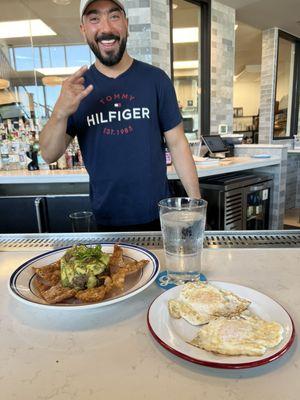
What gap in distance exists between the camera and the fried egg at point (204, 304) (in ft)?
1.47

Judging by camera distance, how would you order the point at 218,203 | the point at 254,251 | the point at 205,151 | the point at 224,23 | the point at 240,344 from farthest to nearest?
the point at 224,23
the point at 205,151
the point at 218,203
the point at 254,251
the point at 240,344

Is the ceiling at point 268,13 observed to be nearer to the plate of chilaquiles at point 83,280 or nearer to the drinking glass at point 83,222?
the drinking glass at point 83,222

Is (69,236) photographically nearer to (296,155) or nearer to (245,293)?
(245,293)

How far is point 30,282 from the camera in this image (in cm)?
56

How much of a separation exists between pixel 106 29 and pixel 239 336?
1128 millimetres

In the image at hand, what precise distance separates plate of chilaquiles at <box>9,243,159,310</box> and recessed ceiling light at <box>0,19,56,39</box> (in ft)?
12.7

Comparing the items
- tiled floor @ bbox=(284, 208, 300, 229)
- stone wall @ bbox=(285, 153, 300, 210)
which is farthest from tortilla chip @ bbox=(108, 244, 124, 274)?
stone wall @ bbox=(285, 153, 300, 210)

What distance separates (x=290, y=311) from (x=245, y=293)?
73 mm

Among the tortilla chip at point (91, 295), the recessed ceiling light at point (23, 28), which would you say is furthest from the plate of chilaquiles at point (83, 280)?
the recessed ceiling light at point (23, 28)

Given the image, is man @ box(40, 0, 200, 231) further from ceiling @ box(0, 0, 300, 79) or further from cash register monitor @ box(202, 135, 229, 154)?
ceiling @ box(0, 0, 300, 79)

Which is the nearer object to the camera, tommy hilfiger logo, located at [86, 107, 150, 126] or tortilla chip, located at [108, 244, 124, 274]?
tortilla chip, located at [108, 244, 124, 274]

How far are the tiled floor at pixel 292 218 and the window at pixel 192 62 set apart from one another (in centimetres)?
159

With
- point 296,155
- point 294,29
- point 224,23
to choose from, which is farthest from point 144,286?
point 294,29

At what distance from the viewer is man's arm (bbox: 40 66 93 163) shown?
36.1 inches
